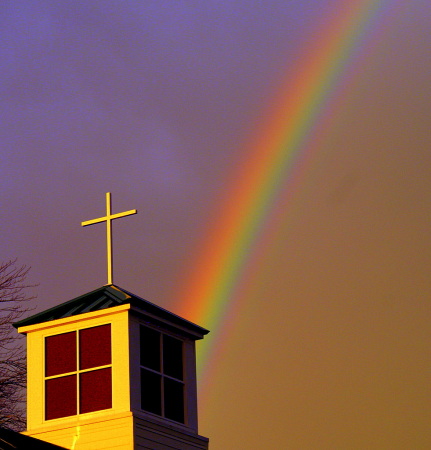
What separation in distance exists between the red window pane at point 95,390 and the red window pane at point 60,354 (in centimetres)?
39

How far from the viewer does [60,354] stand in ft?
59.6

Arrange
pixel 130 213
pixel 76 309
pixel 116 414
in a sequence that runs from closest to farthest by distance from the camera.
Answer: pixel 116 414, pixel 76 309, pixel 130 213

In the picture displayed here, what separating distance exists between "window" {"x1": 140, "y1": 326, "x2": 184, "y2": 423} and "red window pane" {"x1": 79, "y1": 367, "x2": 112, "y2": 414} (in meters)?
0.65

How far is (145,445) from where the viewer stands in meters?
17.1

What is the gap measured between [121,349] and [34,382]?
196 cm

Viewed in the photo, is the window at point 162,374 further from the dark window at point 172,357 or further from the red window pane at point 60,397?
the red window pane at point 60,397

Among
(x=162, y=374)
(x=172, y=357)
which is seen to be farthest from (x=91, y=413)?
Result: (x=172, y=357)

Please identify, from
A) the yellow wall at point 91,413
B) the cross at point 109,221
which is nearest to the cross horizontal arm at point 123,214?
the cross at point 109,221

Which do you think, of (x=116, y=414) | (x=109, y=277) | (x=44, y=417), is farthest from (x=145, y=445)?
Answer: (x=109, y=277)

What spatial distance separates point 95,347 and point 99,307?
0.76 m

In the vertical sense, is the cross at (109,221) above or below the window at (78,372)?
above

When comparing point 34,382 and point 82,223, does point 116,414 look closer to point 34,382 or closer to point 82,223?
point 34,382

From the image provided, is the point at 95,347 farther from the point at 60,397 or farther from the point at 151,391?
the point at 151,391

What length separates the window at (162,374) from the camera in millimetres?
17875
